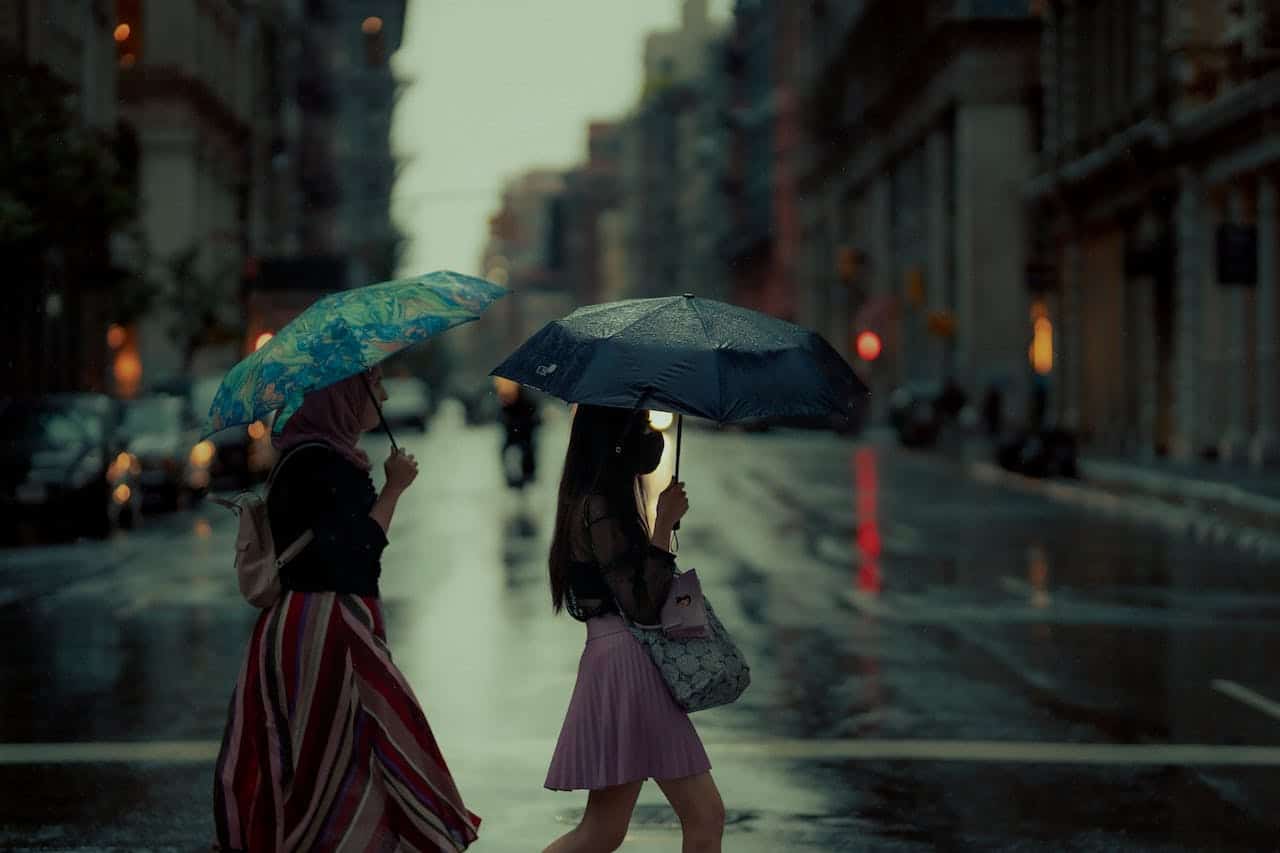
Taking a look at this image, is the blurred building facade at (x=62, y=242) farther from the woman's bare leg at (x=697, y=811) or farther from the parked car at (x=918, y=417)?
the woman's bare leg at (x=697, y=811)

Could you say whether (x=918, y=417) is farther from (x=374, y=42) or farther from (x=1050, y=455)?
(x=374, y=42)

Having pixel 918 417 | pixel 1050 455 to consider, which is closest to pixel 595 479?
pixel 1050 455

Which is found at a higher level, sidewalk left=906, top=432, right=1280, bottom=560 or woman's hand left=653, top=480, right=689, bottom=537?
woman's hand left=653, top=480, right=689, bottom=537

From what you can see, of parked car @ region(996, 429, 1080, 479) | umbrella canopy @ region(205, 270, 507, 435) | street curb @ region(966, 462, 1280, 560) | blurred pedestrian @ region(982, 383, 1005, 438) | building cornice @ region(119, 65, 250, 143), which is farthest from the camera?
blurred pedestrian @ region(982, 383, 1005, 438)

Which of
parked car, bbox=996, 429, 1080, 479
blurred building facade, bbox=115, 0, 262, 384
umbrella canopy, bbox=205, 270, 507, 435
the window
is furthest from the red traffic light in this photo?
umbrella canopy, bbox=205, 270, 507, 435

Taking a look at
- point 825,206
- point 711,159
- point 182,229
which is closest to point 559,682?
point 182,229

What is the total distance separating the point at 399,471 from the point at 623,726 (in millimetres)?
981

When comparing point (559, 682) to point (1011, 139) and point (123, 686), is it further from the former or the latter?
point (1011, 139)

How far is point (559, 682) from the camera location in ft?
38.4

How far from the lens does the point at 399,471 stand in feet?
19.4

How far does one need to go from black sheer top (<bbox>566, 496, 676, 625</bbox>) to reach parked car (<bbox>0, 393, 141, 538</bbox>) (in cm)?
1815

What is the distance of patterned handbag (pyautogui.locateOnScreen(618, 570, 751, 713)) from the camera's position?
546 cm

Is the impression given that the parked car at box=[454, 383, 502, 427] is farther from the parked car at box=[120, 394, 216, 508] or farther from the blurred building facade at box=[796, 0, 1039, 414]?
the parked car at box=[120, 394, 216, 508]

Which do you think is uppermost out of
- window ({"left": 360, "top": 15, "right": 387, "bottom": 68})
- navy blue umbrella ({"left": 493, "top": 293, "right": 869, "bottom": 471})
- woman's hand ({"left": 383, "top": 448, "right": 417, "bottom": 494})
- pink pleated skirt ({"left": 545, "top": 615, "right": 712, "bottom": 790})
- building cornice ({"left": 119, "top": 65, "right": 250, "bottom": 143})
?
building cornice ({"left": 119, "top": 65, "right": 250, "bottom": 143})
